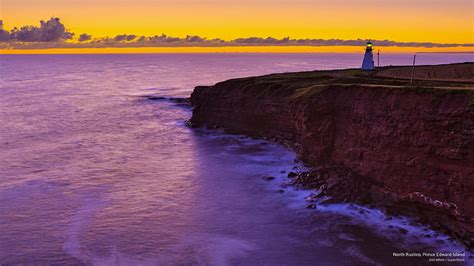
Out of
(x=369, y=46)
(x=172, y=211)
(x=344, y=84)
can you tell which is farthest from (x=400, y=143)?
(x=369, y=46)

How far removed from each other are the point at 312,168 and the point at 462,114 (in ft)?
45.0

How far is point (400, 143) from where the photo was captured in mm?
29453

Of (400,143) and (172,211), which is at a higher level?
(400,143)

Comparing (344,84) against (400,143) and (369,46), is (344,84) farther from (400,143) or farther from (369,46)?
(369,46)

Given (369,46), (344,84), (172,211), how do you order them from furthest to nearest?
1. (369,46)
2. (344,84)
3. (172,211)

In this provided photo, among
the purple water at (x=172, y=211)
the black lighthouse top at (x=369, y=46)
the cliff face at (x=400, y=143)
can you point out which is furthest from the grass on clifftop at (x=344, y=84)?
the purple water at (x=172, y=211)

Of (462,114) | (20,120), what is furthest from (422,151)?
(20,120)

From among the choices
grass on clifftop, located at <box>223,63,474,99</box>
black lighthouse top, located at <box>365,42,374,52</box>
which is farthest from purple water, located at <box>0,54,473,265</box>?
black lighthouse top, located at <box>365,42,374,52</box>

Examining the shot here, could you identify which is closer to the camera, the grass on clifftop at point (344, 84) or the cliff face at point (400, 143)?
the cliff face at point (400, 143)

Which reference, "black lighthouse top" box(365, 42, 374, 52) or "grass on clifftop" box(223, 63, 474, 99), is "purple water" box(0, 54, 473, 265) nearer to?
"grass on clifftop" box(223, 63, 474, 99)

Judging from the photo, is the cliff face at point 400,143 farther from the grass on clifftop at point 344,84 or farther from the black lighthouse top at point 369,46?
the black lighthouse top at point 369,46

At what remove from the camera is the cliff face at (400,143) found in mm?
25578

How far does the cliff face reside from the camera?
1007 inches

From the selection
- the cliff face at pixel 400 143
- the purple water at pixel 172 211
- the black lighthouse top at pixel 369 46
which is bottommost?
the purple water at pixel 172 211
